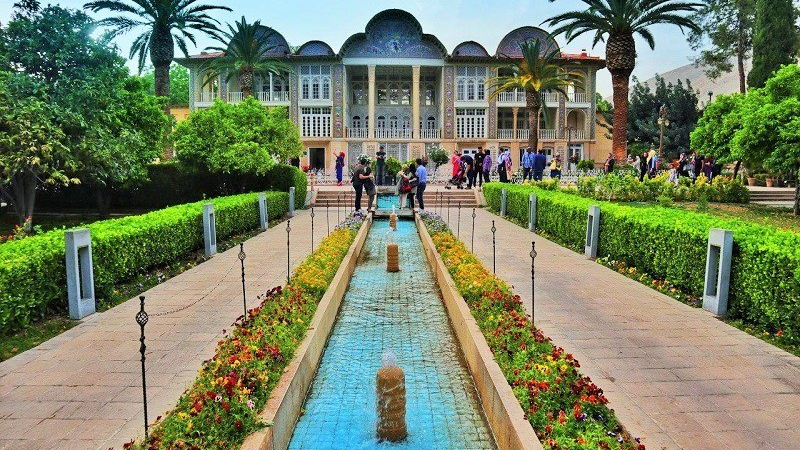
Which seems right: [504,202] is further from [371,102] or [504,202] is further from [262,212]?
[371,102]

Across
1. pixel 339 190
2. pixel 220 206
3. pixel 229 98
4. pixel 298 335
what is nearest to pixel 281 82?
pixel 229 98

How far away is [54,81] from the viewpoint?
53.9 feet

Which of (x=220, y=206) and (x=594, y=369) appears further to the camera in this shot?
(x=220, y=206)

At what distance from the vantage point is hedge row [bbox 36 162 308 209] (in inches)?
895

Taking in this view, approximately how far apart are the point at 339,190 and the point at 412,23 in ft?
71.4

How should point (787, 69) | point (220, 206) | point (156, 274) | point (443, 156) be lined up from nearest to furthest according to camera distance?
point (156, 274) < point (220, 206) < point (787, 69) < point (443, 156)

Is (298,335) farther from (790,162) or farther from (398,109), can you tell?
(398,109)

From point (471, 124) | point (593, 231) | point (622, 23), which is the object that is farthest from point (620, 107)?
point (471, 124)

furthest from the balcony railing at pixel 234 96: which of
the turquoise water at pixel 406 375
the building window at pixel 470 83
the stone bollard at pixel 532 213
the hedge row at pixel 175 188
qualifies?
the turquoise water at pixel 406 375

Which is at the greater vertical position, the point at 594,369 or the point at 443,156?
the point at 443,156

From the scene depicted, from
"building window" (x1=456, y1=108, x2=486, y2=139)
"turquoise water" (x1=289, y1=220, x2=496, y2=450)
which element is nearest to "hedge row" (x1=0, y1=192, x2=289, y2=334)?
"turquoise water" (x1=289, y1=220, x2=496, y2=450)

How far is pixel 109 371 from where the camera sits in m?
5.80

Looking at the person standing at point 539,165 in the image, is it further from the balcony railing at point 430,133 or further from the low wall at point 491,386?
the balcony railing at point 430,133

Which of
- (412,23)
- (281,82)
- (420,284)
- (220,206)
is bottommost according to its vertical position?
(420,284)
